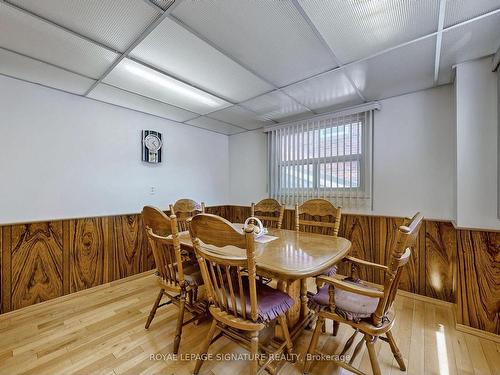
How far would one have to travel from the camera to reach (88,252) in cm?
259

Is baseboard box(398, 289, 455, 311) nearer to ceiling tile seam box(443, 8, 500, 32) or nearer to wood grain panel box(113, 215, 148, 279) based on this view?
ceiling tile seam box(443, 8, 500, 32)

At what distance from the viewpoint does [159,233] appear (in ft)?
5.88

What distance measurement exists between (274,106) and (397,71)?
133cm

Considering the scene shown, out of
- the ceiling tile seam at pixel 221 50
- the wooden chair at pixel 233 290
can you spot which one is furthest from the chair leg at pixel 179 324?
the ceiling tile seam at pixel 221 50

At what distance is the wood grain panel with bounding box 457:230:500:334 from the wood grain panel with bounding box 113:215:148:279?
3.44 metres

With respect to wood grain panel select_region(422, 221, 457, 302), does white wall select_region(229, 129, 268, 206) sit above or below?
above

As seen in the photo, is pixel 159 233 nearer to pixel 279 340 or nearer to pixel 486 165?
pixel 279 340

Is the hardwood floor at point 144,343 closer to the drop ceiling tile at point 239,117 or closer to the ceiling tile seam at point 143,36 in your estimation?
the ceiling tile seam at point 143,36

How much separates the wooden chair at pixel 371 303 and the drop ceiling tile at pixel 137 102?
8.77 ft

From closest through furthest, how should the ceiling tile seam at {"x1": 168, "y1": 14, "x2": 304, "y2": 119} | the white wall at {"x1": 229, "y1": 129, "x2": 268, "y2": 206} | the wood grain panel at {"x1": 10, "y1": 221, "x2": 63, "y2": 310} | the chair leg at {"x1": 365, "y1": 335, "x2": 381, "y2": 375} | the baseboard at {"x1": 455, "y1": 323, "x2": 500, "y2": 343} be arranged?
1. the chair leg at {"x1": 365, "y1": 335, "x2": 381, "y2": 375}
2. the ceiling tile seam at {"x1": 168, "y1": 14, "x2": 304, "y2": 119}
3. the baseboard at {"x1": 455, "y1": 323, "x2": 500, "y2": 343}
4. the wood grain panel at {"x1": 10, "y1": 221, "x2": 63, "y2": 310}
5. the white wall at {"x1": 229, "y1": 129, "x2": 268, "y2": 206}

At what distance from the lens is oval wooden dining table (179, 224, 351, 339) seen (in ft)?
4.13

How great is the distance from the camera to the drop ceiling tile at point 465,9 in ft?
4.25

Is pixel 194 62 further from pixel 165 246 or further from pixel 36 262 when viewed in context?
pixel 36 262

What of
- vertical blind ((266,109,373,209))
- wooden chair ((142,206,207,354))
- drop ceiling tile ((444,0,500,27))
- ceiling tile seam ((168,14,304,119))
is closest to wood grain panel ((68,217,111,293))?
wooden chair ((142,206,207,354))
